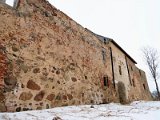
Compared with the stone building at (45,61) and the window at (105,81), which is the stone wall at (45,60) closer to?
the stone building at (45,61)

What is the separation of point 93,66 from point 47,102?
13.8 ft

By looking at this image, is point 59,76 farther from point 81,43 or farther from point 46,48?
point 81,43

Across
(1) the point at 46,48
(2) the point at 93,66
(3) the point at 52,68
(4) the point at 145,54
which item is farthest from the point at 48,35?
(4) the point at 145,54

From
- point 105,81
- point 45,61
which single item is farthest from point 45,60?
point 105,81

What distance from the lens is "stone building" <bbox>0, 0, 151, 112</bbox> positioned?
5578 millimetres

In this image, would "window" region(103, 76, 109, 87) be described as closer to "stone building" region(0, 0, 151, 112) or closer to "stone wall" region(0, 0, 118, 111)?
"stone building" region(0, 0, 151, 112)

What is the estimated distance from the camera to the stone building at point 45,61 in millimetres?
5578

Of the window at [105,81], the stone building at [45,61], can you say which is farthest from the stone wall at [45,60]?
the window at [105,81]

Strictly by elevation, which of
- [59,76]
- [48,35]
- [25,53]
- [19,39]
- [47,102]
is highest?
[48,35]

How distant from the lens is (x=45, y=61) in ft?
22.4

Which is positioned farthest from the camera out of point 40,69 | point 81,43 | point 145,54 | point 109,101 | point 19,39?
point 145,54

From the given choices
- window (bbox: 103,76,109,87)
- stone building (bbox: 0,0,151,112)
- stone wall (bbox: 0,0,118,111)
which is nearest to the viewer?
stone building (bbox: 0,0,151,112)

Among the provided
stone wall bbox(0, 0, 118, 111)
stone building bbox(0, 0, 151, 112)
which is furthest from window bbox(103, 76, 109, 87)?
stone wall bbox(0, 0, 118, 111)

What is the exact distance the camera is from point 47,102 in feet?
21.2
